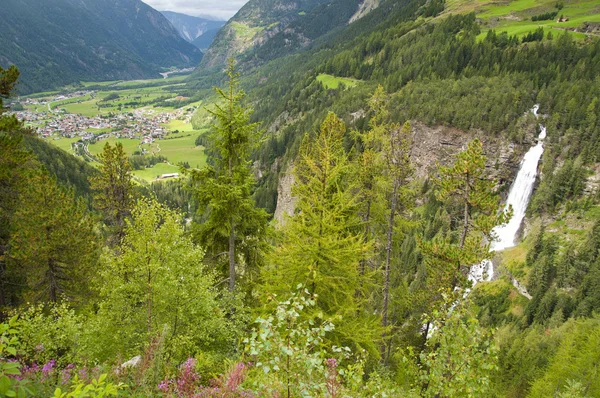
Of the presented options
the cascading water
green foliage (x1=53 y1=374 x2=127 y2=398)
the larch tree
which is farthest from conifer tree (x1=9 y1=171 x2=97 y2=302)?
the cascading water

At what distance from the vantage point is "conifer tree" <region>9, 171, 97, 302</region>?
67.6 feet

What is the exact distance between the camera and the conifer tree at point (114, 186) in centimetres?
2464

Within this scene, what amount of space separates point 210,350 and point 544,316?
51970mm

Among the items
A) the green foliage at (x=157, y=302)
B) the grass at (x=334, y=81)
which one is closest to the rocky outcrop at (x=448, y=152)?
the green foliage at (x=157, y=302)

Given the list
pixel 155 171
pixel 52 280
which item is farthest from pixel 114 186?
pixel 155 171

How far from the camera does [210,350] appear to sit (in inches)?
586

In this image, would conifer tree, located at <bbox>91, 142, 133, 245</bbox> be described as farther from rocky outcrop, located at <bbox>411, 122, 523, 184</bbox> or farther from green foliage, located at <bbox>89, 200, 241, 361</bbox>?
rocky outcrop, located at <bbox>411, 122, 523, 184</bbox>

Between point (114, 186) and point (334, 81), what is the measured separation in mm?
154877

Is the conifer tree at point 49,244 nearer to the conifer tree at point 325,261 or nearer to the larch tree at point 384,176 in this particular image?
the conifer tree at point 325,261

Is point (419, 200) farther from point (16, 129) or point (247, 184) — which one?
point (16, 129)

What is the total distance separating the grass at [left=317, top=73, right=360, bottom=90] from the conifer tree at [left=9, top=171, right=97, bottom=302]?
466 feet

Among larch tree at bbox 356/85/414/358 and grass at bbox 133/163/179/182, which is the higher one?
larch tree at bbox 356/85/414/358

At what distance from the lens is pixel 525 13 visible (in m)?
137

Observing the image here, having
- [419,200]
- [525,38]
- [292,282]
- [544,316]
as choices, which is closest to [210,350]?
[292,282]
